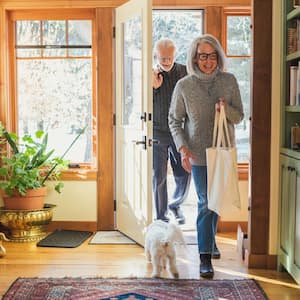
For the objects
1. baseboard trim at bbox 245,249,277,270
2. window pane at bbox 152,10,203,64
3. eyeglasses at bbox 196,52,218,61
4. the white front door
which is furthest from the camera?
window pane at bbox 152,10,203,64

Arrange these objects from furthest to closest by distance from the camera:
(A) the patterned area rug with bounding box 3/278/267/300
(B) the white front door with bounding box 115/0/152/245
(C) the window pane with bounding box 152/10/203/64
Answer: (C) the window pane with bounding box 152/10/203/64 → (B) the white front door with bounding box 115/0/152/245 → (A) the patterned area rug with bounding box 3/278/267/300

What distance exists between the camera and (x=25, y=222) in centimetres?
432

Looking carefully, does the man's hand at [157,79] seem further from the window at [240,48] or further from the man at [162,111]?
the window at [240,48]

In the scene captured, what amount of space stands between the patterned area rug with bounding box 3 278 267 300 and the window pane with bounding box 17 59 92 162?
171cm

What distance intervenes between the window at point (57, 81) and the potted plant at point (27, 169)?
14 centimetres

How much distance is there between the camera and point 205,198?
11.2ft

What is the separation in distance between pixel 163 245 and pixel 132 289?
13.8 inches

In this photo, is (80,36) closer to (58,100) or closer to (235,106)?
(58,100)

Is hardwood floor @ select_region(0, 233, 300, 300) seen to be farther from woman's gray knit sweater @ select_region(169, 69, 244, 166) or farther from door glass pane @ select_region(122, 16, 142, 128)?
door glass pane @ select_region(122, 16, 142, 128)

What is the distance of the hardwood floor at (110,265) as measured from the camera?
10.9 feet

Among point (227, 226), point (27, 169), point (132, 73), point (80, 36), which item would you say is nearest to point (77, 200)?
point (27, 169)

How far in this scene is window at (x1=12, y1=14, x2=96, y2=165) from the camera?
15.4ft

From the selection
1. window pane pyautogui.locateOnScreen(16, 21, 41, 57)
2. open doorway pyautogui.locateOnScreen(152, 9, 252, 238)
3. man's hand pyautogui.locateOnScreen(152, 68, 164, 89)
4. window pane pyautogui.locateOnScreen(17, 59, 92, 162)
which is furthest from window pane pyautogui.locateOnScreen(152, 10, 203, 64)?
window pane pyautogui.locateOnScreen(16, 21, 41, 57)

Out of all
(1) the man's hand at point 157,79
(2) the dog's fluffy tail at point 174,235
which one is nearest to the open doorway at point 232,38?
(1) the man's hand at point 157,79
